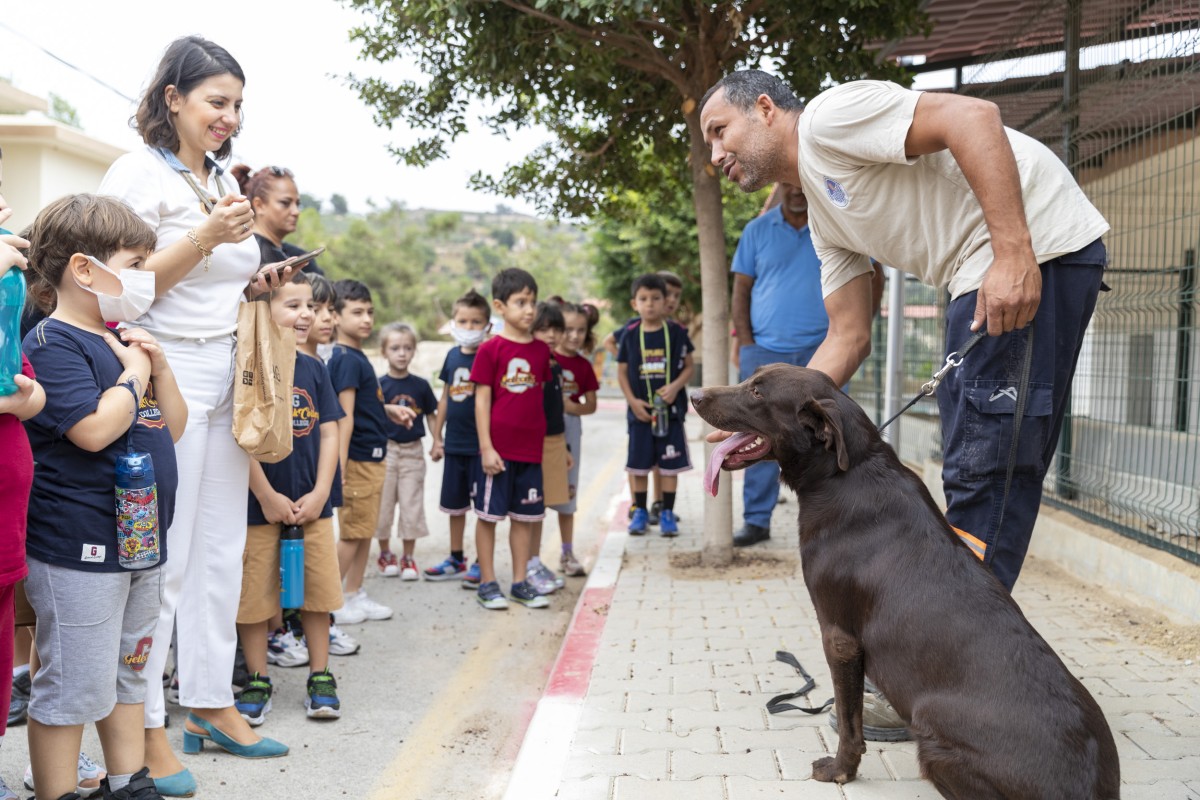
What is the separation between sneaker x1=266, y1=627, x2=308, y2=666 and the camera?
511 centimetres

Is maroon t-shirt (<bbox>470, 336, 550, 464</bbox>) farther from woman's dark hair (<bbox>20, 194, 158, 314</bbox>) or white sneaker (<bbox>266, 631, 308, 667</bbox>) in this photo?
woman's dark hair (<bbox>20, 194, 158, 314</bbox>)

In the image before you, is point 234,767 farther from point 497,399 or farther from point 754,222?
point 754,222

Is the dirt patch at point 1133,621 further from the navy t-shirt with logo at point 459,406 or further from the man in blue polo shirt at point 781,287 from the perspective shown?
the navy t-shirt with logo at point 459,406

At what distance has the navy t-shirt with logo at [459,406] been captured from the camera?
6.76m

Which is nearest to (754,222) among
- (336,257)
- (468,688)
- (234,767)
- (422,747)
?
(468,688)

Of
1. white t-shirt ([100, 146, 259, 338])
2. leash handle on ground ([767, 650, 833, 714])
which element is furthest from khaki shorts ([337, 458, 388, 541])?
leash handle on ground ([767, 650, 833, 714])

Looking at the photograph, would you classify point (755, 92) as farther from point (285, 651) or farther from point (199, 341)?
point (285, 651)

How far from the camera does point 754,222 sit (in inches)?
284

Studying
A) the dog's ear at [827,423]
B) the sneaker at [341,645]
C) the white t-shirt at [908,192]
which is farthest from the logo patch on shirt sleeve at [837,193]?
the sneaker at [341,645]

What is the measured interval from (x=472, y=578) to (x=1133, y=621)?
397 centimetres

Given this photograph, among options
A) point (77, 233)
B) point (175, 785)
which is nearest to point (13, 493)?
point (77, 233)

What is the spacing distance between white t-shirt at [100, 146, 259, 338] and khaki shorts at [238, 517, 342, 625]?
42.5 inches

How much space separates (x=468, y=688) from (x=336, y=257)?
5309cm

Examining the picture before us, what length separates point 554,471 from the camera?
6.82m
